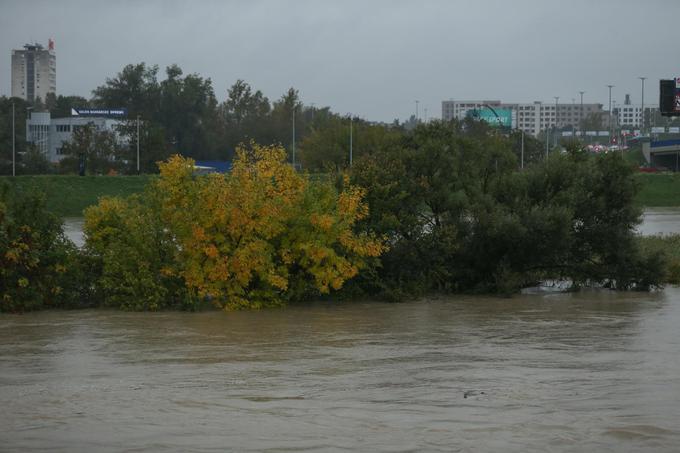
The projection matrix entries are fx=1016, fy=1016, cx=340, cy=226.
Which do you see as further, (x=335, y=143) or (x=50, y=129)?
(x=50, y=129)

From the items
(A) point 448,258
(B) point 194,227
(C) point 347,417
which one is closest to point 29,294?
(B) point 194,227

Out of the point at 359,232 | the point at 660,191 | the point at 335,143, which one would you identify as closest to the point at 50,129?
the point at 335,143

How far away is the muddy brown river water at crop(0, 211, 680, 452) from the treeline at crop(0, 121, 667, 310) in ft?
3.56

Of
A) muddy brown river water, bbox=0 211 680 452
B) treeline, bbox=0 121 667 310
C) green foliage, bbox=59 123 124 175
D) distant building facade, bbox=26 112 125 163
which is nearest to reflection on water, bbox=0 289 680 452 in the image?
muddy brown river water, bbox=0 211 680 452

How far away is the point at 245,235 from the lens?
83.8 feet

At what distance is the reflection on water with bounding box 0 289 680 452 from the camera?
41.0ft

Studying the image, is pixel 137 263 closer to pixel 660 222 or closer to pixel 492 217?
pixel 492 217

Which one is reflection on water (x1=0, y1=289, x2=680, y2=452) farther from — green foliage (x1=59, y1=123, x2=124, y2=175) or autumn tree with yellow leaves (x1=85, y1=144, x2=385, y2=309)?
green foliage (x1=59, y1=123, x2=124, y2=175)

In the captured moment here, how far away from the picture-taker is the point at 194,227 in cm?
2544

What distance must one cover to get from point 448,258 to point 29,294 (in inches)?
452

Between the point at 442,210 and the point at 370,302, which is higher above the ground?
the point at 442,210

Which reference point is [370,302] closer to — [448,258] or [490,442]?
[448,258]

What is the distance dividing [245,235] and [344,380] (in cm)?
987

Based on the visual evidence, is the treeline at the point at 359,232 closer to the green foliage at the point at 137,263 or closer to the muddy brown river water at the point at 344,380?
the green foliage at the point at 137,263
